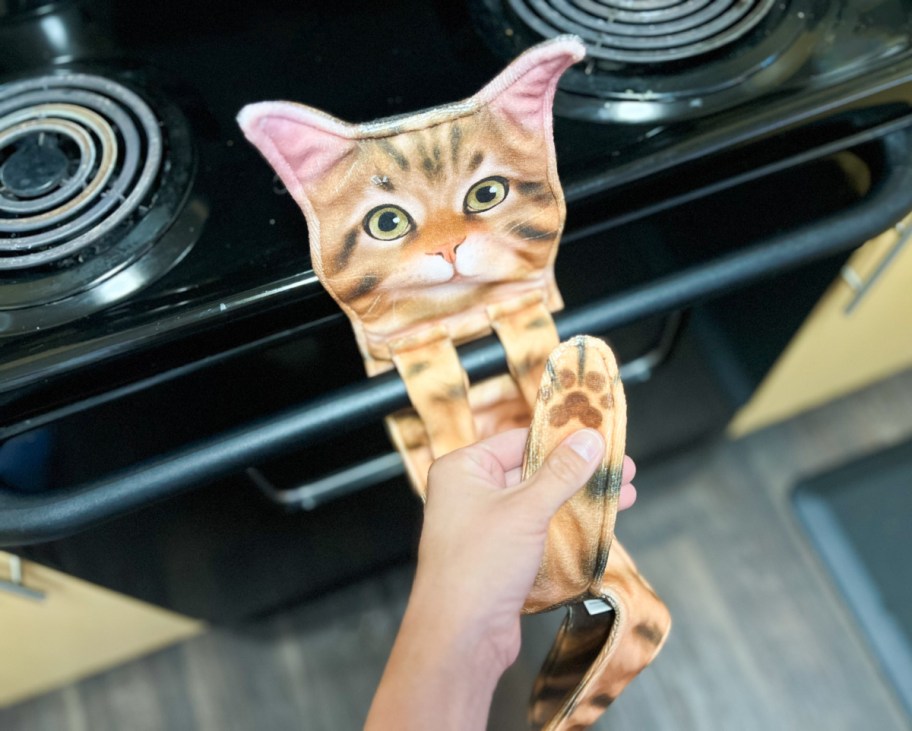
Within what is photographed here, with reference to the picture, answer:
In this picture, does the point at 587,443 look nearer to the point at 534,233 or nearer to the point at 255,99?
the point at 534,233

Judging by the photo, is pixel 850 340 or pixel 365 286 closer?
pixel 365 286

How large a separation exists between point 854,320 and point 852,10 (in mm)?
366

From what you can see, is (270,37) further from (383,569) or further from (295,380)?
(383,569)

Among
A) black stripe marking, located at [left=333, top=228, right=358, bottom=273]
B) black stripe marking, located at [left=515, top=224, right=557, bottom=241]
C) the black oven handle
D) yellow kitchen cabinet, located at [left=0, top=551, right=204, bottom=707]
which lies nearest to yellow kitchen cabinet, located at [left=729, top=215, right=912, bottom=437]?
the black oven handle

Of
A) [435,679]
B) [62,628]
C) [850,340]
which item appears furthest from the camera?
[850,340]

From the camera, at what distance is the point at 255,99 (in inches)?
19.2

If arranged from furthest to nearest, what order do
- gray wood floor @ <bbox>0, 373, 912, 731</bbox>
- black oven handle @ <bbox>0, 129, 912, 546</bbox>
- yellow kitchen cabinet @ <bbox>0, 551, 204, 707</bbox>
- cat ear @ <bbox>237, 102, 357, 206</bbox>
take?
gray wood floor @ <bbox>0, 373, 912, 731</bbox>
yellow kitchen cabinet @ <bbox>0, 551, 204, 707</bbox>
black oven handle @ <bbox>0, 129, 912, 546</bbox>
cat ear @ <bbox>237, 102, 357, 206</bbox>

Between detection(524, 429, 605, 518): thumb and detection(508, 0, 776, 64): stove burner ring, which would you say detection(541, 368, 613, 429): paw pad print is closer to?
detection(524, 429, 605, 518): thumb

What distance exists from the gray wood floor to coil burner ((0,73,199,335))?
728 millimetres

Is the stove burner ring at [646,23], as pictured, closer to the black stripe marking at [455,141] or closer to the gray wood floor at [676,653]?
the black stripe marking at [455,141]

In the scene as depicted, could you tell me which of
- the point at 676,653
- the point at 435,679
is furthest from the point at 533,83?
the point at 676,653

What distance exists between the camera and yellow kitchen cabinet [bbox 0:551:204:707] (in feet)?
1.95

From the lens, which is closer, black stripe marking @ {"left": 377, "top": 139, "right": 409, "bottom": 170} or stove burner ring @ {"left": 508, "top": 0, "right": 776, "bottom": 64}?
black stripe marking @ {"left": 377, "top": 139, "right": 409, "bottom": 170}

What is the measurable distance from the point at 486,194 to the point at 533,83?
58 mm
